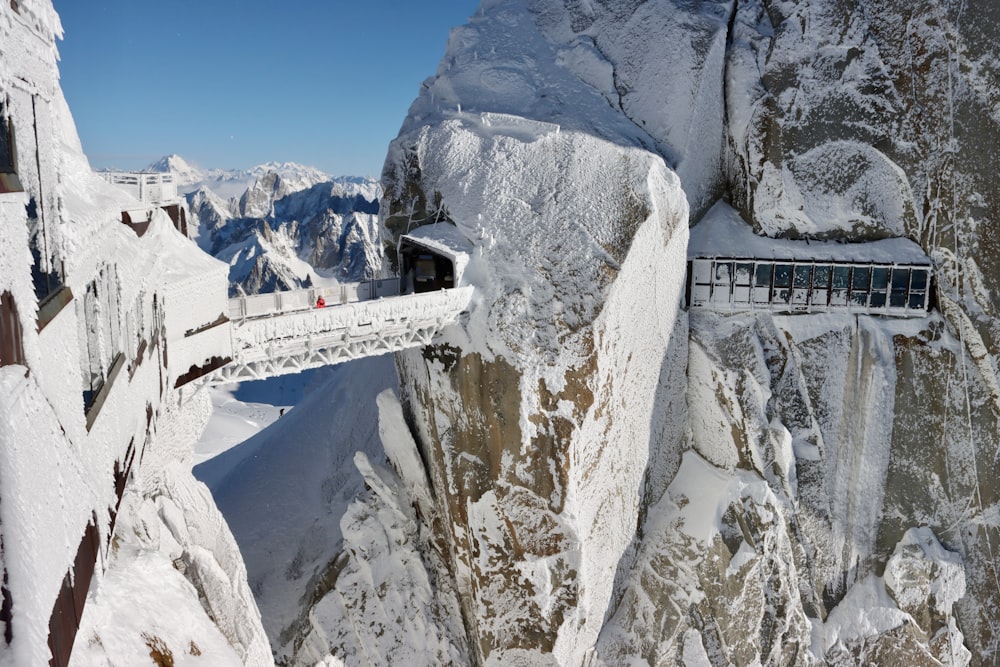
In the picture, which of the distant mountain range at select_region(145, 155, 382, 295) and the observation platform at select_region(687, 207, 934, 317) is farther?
the distant mountain range at select_region(145, 155, 382, 295)

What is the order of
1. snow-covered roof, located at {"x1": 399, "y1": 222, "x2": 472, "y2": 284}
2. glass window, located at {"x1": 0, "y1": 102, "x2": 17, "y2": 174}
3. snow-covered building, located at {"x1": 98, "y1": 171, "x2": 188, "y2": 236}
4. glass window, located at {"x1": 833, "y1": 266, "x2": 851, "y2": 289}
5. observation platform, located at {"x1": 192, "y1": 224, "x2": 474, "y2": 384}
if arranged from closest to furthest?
glass window, located at {"x1": 0, "y1": 102, "x2": 17, "y2": 174}, snow-covered building, located at {"x1": 98, "y1": 171, "x2": 188, "y2": 236}, observation platform, located at {"x1": 192, "y1": 224, "x2": 474, "y2": 384}, snow-covered roof, located at {"x1": 399, "y1": 222, "x2": 472, "y2": 284}, glass window, located at {"x1": 833, "y1": 266, "x2": 851, "y2": 289}

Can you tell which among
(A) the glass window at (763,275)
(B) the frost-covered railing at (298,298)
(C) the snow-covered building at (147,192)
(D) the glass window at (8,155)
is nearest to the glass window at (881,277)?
(A) the glass window at (763,275)

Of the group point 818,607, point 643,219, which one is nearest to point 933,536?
point 818,607

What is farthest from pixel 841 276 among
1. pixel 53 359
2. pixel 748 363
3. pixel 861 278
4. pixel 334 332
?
pixel 53 359

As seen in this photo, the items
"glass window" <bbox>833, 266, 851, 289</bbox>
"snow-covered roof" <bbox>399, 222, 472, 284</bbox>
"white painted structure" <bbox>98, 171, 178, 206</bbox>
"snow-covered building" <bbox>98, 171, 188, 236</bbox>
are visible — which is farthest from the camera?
"glass window" <bbox>833, 266, 851, 289</bbox>

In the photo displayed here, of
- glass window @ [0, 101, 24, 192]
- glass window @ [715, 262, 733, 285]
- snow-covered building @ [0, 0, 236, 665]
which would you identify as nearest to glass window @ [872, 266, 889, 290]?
glass window @ [715, 262, 733, 285]

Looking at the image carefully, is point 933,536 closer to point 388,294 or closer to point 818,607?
point 818,607

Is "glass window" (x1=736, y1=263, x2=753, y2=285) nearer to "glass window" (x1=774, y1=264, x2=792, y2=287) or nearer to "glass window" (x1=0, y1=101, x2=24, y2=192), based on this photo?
"glass window" (x1=774, y1=264, x2=792, y2=287)
